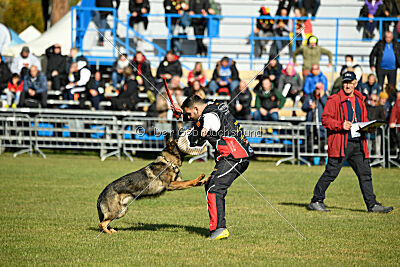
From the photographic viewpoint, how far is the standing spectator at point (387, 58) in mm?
17812

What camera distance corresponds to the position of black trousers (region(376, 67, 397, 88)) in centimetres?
1791

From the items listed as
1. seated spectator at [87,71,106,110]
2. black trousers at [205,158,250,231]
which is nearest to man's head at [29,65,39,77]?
seated spectator at [87,71,106,110]

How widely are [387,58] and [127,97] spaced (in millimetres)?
7409

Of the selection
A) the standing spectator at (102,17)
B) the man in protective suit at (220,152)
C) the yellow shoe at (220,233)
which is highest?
the standing spectator at (102,17)

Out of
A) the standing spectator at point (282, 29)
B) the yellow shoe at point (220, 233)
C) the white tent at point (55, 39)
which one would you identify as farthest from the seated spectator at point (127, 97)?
the yellow shoe at point (220, 233)

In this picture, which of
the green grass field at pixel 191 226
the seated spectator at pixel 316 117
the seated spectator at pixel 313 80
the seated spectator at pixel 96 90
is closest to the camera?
the green grass field at pixel 191 226

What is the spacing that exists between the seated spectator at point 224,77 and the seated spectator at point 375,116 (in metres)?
3.70

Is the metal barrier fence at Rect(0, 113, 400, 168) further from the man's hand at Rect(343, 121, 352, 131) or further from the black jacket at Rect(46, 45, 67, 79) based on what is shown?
the man's hand at Rect(343, 121, 352, 131)

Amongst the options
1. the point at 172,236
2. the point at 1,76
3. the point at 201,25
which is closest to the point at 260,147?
the point at 201,25

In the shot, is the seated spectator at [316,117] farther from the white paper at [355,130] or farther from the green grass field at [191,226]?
the white paper at [355,130]

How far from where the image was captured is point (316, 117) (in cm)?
1600

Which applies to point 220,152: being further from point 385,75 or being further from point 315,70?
point 385,75

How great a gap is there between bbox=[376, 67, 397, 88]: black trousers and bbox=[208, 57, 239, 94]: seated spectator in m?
4.07

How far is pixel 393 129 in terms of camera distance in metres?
15.8
